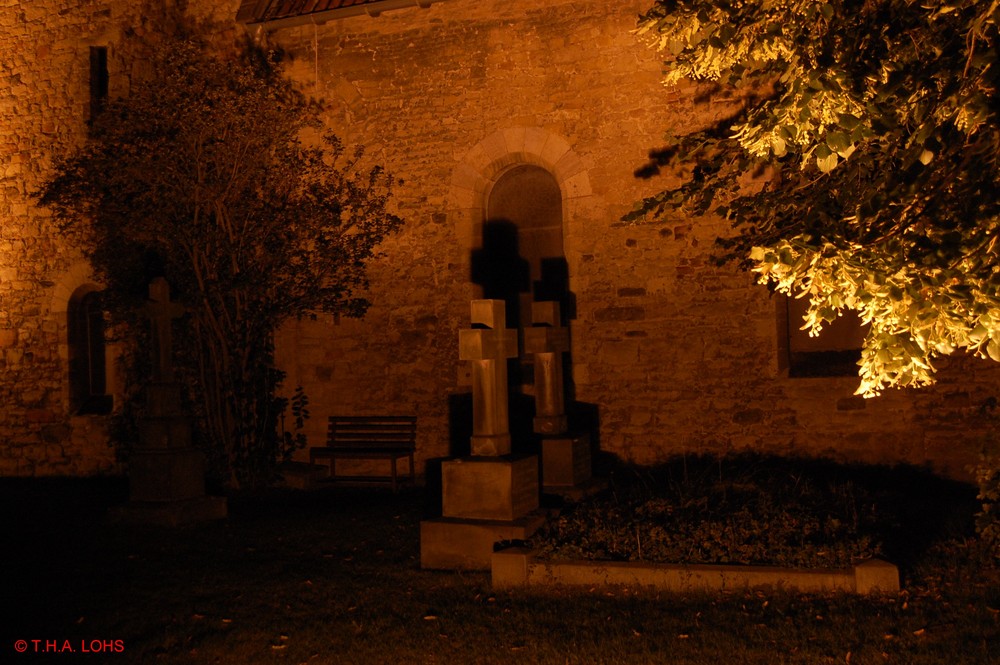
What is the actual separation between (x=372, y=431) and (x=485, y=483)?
4587mm

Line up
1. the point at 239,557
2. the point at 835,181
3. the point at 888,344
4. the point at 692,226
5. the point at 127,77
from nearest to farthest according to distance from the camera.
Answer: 1. the point at 888,344
2. the point at 835,181
3. the point at 239,557
4. the point at 692,226
5. the point at 127,77

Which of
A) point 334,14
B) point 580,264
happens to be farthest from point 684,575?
point 334,14

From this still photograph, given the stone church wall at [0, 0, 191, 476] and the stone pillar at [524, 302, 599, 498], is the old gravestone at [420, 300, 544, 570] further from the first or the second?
the stone church wall at [0, 0, 191, 476]

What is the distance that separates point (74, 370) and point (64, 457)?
1187 millimetres

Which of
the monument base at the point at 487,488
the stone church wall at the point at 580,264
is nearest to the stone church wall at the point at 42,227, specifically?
the stone church wall at the point at 580,264

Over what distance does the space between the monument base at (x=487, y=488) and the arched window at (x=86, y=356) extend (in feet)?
25.0

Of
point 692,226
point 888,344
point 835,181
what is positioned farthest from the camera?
point 692,226

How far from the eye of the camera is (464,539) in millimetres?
6945

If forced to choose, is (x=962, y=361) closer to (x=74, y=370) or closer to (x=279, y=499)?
(x=279, y=499)

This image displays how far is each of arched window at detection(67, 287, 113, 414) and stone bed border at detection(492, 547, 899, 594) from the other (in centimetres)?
863

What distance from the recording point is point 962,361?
983 cm

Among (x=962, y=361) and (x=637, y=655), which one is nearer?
(x=637, y=655)

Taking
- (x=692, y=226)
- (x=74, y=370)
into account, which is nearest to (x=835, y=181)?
(x=692, y=226)

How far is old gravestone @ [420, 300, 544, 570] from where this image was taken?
22.8 ft
